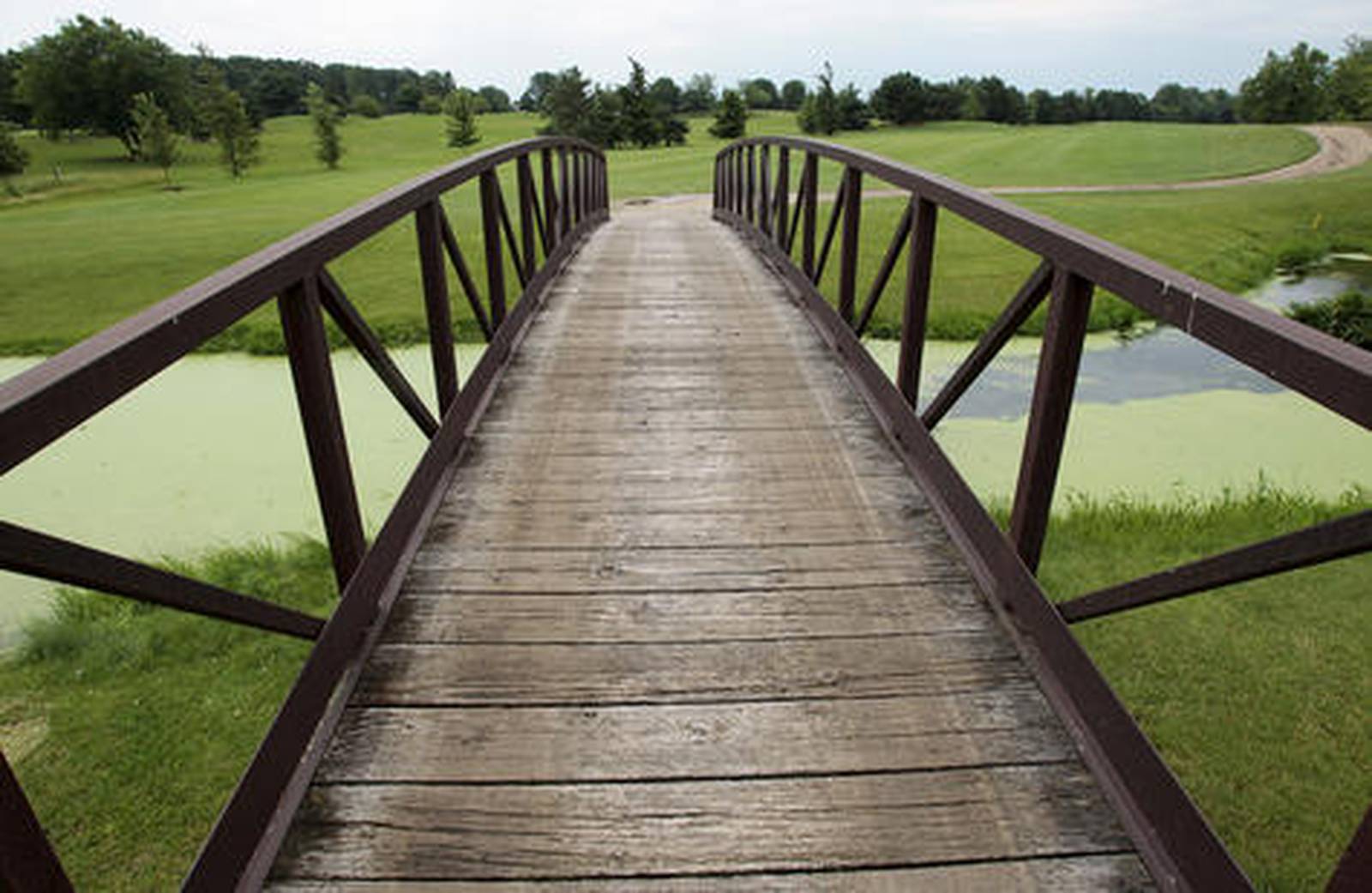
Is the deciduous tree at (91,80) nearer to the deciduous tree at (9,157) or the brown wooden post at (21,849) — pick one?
the deciduous tree at (9,157)

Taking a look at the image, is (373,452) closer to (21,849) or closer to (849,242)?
(849,242)

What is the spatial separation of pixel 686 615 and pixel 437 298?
1728 millimetres

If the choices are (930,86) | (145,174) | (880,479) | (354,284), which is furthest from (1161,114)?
(880,479)

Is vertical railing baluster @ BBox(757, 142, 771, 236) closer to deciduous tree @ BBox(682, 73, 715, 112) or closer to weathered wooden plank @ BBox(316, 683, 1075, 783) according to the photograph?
weathered wooden plank @ BBox(316, 683, 1075, 783)

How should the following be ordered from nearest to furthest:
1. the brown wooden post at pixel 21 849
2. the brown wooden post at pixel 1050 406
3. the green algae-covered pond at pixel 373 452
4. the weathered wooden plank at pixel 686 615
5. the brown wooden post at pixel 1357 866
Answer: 1. the brown wooden post at pixel 21 849
2. the brown wooden post at pixel 1357 866
3. the brown wooden post at pixel 1050 406
4. the weathered wooden plank at pixel 686 615
5. the green algae-covered pond at pixel 373 452

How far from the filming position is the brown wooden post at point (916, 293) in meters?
3.22

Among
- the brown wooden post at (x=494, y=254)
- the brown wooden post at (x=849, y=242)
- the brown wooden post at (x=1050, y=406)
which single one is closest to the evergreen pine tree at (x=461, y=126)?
the brown wooden post at (x=494, y=254)

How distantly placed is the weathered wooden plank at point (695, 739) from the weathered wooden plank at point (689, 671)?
0.04 meters

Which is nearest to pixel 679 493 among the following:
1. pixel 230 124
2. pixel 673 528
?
pixel 673 528

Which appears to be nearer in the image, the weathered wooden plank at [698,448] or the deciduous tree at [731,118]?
the weathered wooden plank at [698,448]

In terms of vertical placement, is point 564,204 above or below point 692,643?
above

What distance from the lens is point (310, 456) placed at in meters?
2.23

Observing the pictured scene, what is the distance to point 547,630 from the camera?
94.8 inches

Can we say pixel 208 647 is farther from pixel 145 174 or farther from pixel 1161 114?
pixel 1161 114
